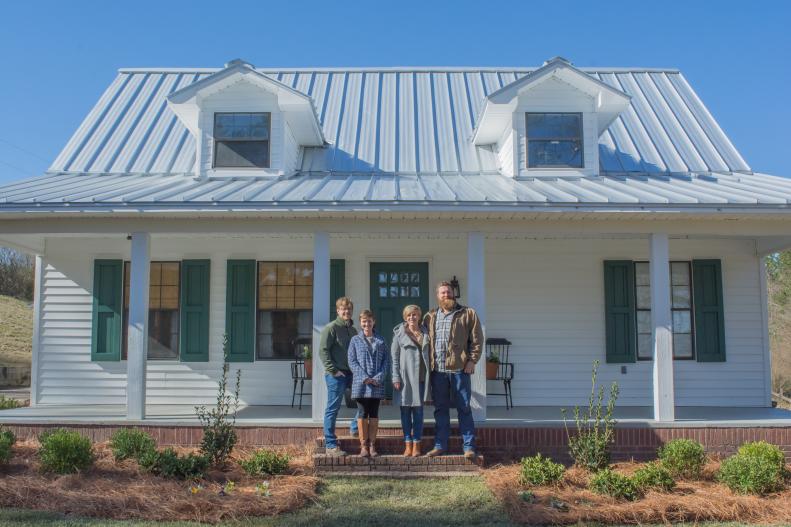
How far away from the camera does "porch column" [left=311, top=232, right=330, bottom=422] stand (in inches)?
285

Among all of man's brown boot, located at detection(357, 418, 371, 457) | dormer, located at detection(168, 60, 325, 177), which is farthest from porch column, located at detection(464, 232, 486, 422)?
dormer, located at detection(168, 60, 325, 177)

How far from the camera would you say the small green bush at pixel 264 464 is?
6203 mm

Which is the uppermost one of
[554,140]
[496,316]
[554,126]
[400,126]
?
[400,126]

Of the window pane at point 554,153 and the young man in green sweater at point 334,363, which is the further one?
the window pane at point 554,153

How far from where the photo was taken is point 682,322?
369 inches

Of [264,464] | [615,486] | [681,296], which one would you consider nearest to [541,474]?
[615,486]

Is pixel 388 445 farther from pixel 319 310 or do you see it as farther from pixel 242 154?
pixel 242 154

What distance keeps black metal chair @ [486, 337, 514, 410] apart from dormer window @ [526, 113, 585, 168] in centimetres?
246

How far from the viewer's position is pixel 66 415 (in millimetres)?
7762

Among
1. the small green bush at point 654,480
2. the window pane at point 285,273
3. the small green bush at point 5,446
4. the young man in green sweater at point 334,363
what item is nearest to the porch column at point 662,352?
the small green bush at point 654,480

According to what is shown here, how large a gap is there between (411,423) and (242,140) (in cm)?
471

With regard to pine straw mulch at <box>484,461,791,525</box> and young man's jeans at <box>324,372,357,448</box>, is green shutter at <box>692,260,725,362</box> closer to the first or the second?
pine straw mulch at <box>484,461,791,525</box>

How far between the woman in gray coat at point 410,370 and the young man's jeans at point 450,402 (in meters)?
0.16

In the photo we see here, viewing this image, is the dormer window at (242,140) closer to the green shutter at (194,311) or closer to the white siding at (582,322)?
the green shutter at (194,311)
